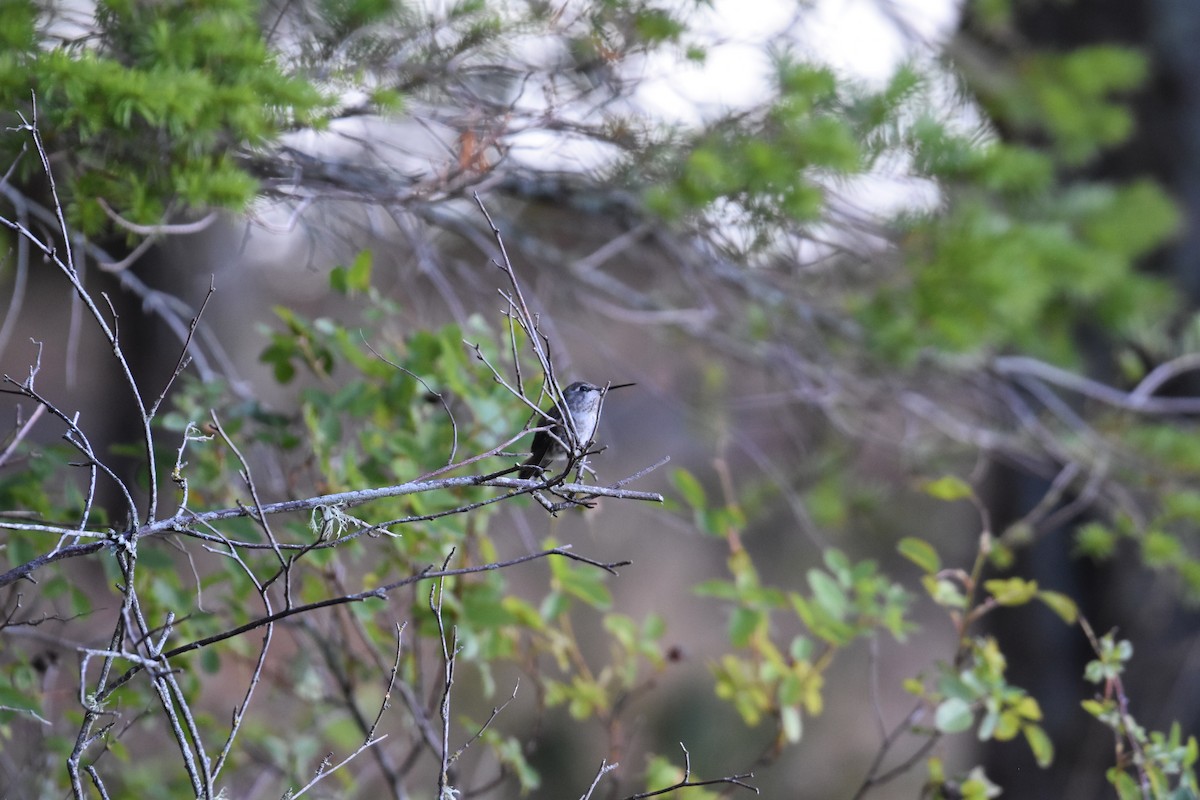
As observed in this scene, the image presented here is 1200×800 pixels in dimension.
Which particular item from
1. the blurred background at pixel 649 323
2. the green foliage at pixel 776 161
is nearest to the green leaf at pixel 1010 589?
the blurred background at pixel 649 323

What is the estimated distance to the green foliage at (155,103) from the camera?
1737mm

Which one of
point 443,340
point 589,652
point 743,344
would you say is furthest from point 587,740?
point 443,340

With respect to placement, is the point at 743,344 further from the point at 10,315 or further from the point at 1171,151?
the point at 1171,151

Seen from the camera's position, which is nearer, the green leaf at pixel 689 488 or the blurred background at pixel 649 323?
the blurred background at pixel 649 323

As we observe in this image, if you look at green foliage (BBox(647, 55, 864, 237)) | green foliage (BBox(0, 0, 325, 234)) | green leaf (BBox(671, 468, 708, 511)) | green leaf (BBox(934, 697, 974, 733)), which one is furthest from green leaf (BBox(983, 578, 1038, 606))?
green foliage (BBox(0, 0, 325, 234))

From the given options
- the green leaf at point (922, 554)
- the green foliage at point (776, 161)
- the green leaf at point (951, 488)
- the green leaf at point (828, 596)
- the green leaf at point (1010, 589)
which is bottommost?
the green leaf at point (1010, 589)

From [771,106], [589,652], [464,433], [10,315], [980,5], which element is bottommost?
[589,652]

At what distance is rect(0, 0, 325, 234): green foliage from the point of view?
174 centimetres

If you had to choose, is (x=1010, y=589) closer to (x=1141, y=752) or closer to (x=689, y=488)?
(x=1141, y=752)

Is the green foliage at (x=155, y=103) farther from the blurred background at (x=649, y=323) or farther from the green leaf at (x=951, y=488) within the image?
the green leaf at (x=951, y=488)

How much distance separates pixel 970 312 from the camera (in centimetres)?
286

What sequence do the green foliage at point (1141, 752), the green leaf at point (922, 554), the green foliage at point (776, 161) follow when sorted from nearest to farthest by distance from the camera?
1. the green foliage at point (1141, 752)
2. the green leaf at point (922, 554)
3. the green foliage at point (776, 161)

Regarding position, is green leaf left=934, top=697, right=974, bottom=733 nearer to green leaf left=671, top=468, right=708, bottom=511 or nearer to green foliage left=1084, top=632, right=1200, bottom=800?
green foliage left=1084, top=632, right=1200, bottom=800

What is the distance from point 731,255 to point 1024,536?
1.18 m
